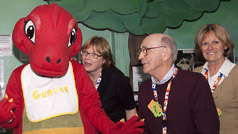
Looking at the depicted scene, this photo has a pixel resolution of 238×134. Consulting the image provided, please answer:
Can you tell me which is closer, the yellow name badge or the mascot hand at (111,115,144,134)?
the mascot hand at (111,115,144,134)

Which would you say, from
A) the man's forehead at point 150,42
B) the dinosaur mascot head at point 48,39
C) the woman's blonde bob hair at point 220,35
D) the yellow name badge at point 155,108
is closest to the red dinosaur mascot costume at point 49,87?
the dinosaur mascot head at point 48,39

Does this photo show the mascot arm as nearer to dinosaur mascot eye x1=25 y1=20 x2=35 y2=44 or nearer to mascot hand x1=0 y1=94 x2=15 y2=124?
mascot hand x1=0 y1=94 x2=15 y2=124

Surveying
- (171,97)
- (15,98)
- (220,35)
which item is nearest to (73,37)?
(15,98)

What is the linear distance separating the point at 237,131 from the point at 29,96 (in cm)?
150

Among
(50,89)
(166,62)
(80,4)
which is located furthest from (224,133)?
(80,4)

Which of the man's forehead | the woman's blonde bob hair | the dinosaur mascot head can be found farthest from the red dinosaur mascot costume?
the woman's blonde bob hair

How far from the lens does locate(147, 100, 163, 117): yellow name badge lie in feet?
5.38

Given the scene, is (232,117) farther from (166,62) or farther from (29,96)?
(29,96)

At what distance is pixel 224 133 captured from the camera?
6.12 feet

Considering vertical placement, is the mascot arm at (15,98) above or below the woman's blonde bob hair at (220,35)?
below

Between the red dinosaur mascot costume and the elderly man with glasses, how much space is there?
1.20 ft

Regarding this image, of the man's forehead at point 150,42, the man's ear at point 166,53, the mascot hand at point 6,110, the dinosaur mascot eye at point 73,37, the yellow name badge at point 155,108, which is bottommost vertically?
the yellow name badge at point 155,108

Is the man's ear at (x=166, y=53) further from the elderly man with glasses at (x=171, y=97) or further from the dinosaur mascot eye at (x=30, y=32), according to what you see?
the dinosaur mascot eye at (x=30, y=32)

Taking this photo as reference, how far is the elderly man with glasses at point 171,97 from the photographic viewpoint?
1528 millimetres
